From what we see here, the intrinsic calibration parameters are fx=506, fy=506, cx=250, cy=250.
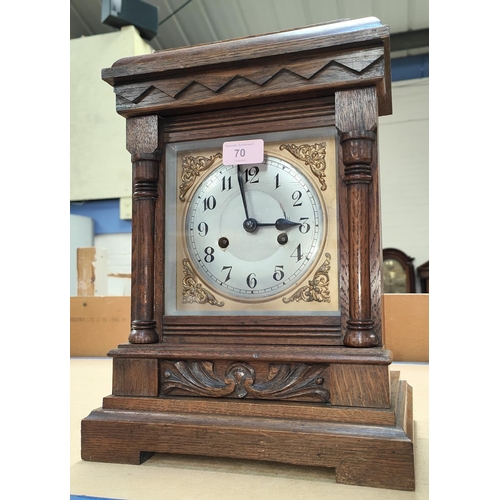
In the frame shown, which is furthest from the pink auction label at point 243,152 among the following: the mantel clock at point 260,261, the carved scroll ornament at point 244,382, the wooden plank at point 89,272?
the wooden plank at point 89,272

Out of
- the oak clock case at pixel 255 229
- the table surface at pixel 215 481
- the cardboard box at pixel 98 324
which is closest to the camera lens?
the table surface at pixel 215 481

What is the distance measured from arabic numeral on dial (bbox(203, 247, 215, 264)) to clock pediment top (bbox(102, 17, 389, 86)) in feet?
0.80

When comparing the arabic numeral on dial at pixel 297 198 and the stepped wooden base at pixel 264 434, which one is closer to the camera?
the stepped wooden base at pixel 264 434

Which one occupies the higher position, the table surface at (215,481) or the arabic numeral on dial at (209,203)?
the arabic numeral on dial at (209,203)

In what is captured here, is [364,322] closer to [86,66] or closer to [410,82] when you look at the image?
[86,66]

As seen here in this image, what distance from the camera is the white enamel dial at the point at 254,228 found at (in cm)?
68

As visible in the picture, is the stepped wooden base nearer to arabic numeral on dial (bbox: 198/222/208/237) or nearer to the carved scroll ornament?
the carved scroll ornament

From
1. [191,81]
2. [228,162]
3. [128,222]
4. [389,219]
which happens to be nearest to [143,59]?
[191,81]

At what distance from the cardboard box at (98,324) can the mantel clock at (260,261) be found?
81cm

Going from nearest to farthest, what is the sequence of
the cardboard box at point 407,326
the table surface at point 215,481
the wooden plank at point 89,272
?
the table surface at point 215,481, the cardboard box at point 407,326, the wooden plank at point 89,272

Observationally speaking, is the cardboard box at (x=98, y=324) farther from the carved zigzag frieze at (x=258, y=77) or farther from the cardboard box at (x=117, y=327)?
the carved zigzag frieze at (x=258, y=77)

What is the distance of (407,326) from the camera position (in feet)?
4.39

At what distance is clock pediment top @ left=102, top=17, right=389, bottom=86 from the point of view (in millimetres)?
615

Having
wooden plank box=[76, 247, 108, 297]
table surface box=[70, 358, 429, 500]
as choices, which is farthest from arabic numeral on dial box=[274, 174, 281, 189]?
wooden plank box=[76, 247, 108, 297]
